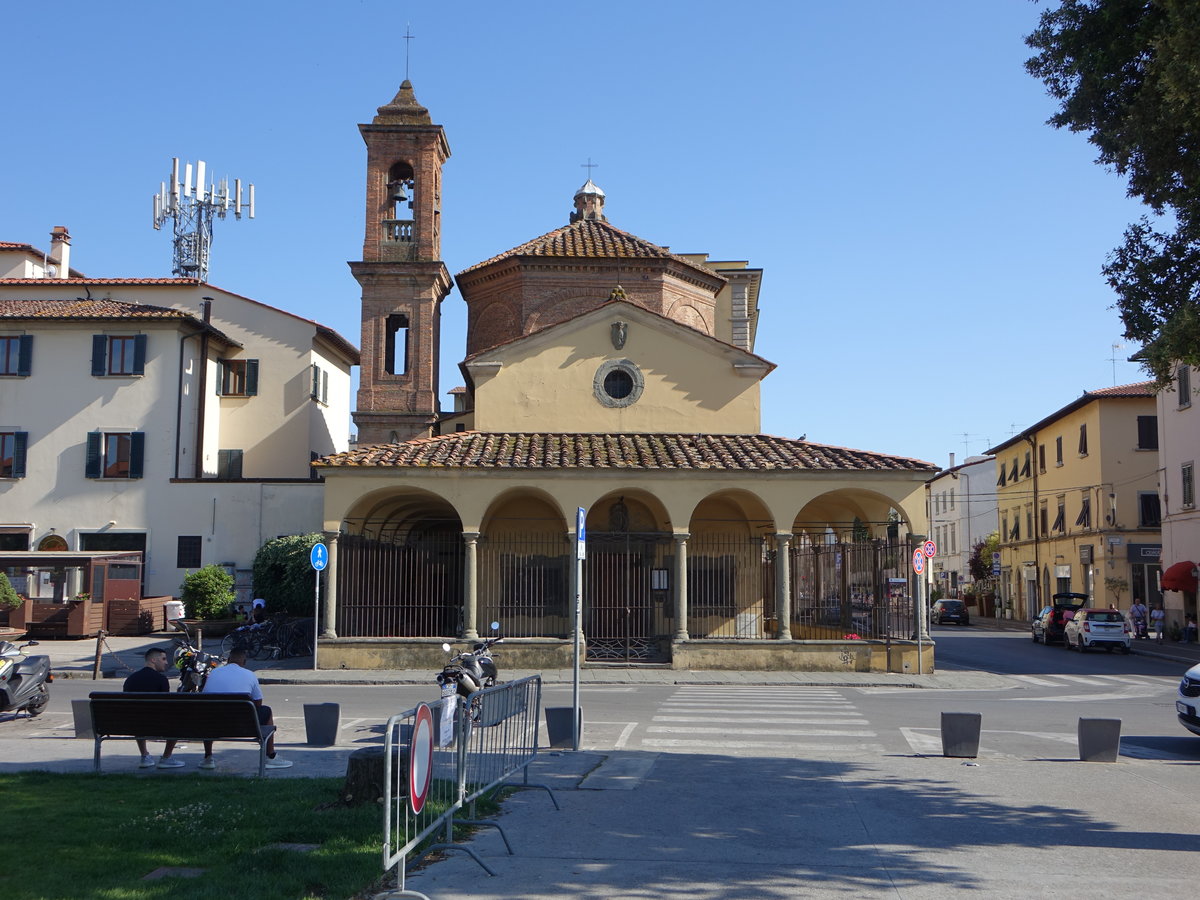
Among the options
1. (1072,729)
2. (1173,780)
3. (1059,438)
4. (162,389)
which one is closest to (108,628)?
(162,389)

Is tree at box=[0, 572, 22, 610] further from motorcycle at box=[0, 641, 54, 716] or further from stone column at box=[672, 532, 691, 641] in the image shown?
stone column at box=[672, 532, 691, 641]

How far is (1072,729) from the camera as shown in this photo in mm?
14680

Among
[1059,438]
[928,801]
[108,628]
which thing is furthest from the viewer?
[1059,438]

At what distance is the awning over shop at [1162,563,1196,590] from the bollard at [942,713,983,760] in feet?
93.2

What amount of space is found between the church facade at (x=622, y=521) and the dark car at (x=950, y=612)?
90.8 ft

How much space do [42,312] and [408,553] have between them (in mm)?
19222

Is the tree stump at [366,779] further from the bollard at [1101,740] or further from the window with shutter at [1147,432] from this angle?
the window with shutter at [1147,432]

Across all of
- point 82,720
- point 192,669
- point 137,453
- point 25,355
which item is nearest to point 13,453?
point 25,355

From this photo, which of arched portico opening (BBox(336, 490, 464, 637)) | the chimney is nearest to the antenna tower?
the chimney

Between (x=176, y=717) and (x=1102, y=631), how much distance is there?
30329 mm

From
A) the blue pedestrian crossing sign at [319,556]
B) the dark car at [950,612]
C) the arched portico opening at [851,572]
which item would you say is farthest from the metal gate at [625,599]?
the dark car at [950,612]

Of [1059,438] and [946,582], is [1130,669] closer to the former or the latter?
[1059,438]

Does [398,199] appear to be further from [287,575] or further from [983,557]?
[983,557]

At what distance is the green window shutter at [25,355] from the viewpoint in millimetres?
35125
